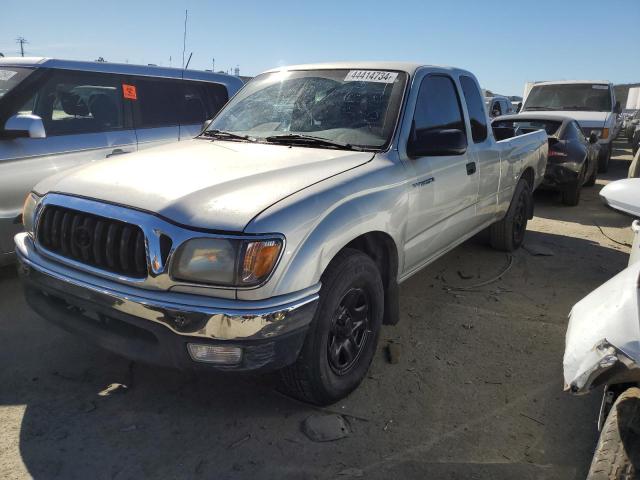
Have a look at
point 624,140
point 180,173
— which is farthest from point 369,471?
point 624,140

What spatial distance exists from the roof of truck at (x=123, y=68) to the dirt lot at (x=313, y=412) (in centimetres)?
208

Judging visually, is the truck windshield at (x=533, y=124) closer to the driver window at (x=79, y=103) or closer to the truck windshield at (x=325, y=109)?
the truck windshield at (x=325, y=109)

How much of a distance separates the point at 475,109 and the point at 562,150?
179 inches

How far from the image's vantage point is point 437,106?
3.66 metres

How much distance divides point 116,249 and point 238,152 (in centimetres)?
105

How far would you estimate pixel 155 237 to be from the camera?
85.8 inches

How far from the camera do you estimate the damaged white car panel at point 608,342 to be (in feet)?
5.51

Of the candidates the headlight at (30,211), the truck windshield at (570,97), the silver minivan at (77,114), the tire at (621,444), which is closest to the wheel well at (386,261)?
the tire at (621,444)

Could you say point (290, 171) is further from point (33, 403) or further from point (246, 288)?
point (33, 403)

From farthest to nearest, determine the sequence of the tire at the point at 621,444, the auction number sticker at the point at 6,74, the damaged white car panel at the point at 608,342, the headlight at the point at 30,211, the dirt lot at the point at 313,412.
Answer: the auction number sticker at the point at 6,74 → the headlight at the point at 30,211 → the dirt lot at the point at 313,412 → the tire at the point at 621,444 → the damaged white car panel at the point at 608,342

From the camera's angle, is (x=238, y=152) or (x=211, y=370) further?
(x=238, y=152)

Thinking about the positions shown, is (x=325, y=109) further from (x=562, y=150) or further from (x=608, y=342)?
(x=562, y=150)

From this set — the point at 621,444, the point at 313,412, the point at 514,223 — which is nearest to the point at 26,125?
the point at 313,412

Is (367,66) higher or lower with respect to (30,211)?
higher
